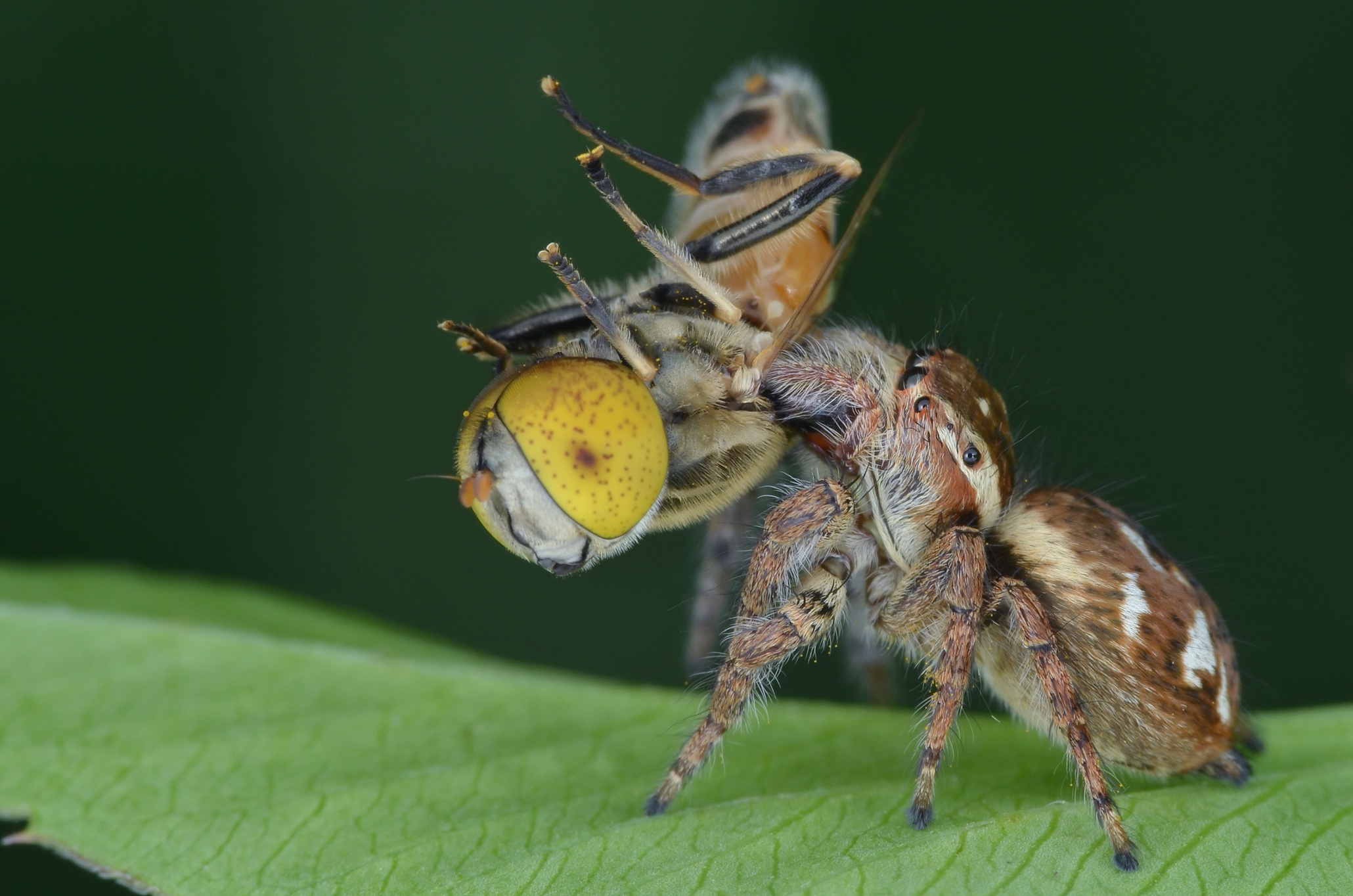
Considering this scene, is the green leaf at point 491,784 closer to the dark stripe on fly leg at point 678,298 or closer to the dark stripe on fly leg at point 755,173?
the dark stripe on fly leg at point 678,298

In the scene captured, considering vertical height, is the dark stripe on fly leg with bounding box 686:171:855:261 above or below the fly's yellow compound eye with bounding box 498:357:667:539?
above

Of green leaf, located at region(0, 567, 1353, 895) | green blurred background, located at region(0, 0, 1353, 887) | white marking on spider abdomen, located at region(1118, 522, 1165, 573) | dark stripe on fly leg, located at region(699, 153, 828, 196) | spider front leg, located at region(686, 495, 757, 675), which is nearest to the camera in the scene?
green leaf, located at region(0, 567, 1353, 895)

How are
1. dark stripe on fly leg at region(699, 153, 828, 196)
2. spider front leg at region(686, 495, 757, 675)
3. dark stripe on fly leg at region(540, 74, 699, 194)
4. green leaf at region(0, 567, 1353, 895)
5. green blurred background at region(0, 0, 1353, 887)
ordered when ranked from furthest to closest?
green blurred background at region(0, 0, 1353, 887)
spider front leg at region(686, 495, 757, 675)
dark stripe on fly leg at region(699, 153, 828, 196)
dark stripe on fly leg at region(540, 74, 699, 194)
green leaf at region(0, 567, 1353, 895)

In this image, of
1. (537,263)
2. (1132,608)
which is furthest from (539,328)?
(537,263)

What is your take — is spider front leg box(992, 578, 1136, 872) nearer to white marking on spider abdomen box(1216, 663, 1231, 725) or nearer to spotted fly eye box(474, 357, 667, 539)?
white marking on spider abdomen box(1216, 663, 1231, 725)

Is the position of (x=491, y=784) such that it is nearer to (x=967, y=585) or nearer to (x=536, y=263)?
(x=967, y=585)

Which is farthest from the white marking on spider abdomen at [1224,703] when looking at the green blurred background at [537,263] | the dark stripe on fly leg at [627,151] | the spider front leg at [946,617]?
the green blurred background at [537,263]

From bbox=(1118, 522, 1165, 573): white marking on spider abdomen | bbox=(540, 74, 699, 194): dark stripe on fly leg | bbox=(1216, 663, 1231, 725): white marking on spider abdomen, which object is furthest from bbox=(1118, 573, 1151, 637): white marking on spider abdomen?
bbox=(540, 74, 699, 194): dark stripe on fly leg

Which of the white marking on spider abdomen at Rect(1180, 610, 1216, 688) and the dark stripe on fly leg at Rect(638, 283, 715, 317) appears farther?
the dark stripe on fly leg at Rect(638, 283, 715, 317)
